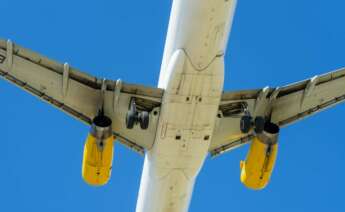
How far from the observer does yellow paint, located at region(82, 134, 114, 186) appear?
48.9 metres

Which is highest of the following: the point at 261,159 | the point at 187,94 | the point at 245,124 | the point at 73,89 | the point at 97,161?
→ the point at 73,89

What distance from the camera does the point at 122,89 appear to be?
48.7m

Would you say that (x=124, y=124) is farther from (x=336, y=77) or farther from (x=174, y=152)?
(x=336, y=77)

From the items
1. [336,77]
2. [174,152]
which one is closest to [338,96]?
[336,77]

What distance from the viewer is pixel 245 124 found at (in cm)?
4762

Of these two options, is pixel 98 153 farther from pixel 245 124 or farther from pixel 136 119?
pixel 245 124

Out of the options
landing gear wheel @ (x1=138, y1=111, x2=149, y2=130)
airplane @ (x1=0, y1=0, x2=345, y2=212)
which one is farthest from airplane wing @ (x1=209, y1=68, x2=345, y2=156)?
landing gear wheel @ (x1=138, y1=111, x2=149, y2=130)

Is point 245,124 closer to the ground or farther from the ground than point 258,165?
closer to the ground

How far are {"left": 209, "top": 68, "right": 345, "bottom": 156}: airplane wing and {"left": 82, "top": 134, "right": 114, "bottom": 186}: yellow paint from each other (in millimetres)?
→ 5859

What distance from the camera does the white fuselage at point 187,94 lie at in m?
43.6

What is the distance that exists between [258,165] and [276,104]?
3.33 meters

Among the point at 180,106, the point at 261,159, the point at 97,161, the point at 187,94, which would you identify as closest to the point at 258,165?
the point at 261,159

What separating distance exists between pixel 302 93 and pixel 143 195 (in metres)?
10.2

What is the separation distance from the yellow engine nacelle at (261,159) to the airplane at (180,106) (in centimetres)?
5
